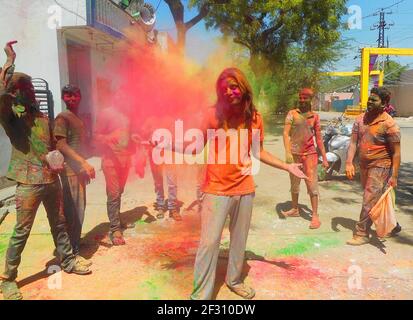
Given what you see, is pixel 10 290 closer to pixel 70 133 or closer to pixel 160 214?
pixel 70 133

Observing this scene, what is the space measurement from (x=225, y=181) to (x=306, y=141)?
2.30 m

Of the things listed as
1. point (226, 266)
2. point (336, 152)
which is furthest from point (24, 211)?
point (336, 152)

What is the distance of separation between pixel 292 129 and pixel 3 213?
164 inches

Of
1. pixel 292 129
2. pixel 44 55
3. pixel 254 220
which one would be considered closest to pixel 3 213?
pixel 254 220

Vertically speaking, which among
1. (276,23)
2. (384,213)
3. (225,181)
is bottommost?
(384,213)

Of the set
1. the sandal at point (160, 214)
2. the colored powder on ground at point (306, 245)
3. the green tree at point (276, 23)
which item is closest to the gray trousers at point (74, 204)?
the sandal at point (160, 214)

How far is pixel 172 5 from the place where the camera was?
391 inches

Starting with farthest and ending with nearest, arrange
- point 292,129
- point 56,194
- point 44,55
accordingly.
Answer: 1. point 44,55
2. point 292,129
3. point 56,194

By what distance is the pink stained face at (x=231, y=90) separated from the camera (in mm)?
2709

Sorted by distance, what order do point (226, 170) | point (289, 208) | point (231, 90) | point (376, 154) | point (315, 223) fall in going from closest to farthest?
point (231, 90), point (226, 170), point (376, 154), point (315, 223), point (289, 208)

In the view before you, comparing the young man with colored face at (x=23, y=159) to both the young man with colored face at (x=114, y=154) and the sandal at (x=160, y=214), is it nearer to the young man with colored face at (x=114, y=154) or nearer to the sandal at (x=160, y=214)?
the young man with colored face at (x=114, y=154)

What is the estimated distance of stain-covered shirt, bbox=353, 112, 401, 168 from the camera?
3.97m

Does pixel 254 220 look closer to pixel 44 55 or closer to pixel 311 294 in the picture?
pixel 311 294

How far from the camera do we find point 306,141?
478 cm
